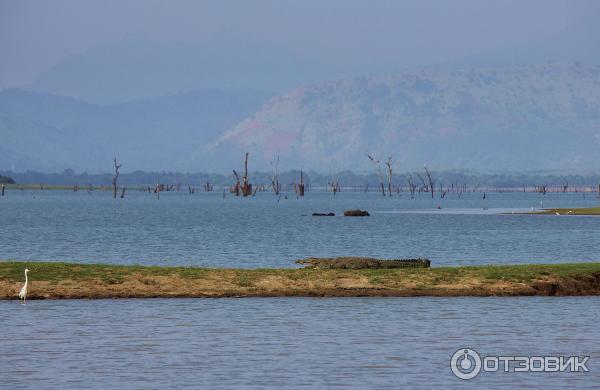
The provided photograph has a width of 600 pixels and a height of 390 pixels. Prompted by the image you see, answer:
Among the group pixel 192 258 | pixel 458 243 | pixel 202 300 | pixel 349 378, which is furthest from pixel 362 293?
pixel 458 243

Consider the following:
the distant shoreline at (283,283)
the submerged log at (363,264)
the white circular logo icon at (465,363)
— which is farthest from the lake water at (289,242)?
the white circular logo icon at (465,363)

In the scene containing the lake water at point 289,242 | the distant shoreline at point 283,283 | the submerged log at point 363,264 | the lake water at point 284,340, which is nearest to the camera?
the lake water at point 284,340

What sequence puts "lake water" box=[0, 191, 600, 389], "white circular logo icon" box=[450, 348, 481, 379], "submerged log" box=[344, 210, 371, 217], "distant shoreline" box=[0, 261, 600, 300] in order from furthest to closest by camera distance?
"submerged log" box=[344, 210, 371, 217] → "distant shoreline" box=[0, 261, 600, 300] → "white circular logo icon" box=[450, 348, 481, 379] → "lake water" box=[0, 191, 600, 389]

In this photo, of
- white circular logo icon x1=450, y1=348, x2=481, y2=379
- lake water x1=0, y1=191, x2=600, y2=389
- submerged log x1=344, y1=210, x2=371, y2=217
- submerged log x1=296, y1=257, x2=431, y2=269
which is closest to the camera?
lake water x1=0, y1=191, x2=600, y2=389

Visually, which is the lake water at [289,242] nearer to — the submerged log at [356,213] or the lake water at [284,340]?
the lake water at [284,340]

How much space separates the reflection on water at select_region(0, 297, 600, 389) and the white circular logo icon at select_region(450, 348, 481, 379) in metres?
0.27

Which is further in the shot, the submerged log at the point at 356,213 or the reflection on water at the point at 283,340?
the submerged log at the point at 356,213

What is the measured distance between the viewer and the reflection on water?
90.4 ft

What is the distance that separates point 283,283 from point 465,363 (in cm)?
1400

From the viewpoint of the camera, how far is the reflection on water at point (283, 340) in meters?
27.6

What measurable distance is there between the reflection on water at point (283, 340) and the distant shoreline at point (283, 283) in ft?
1.86

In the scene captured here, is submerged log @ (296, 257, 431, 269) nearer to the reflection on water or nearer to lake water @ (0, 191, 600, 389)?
lake water @ (0, 191, 600, 389)

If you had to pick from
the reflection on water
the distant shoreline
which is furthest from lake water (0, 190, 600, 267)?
the reflection on water

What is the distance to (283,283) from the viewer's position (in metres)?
42.6
